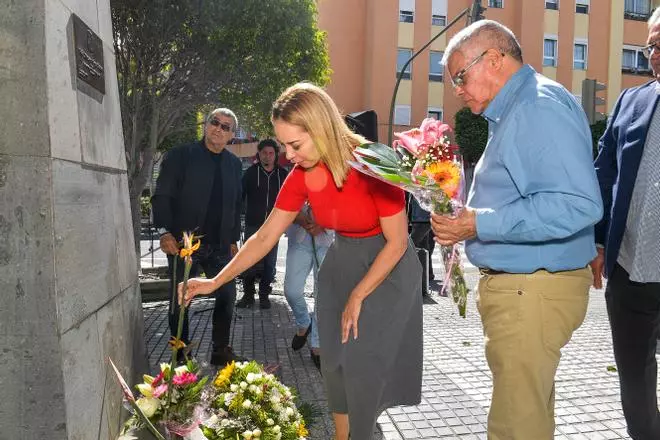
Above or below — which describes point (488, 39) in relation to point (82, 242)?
above

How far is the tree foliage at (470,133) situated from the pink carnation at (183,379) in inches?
1110

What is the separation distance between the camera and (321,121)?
278 cm

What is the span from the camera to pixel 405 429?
3.79m

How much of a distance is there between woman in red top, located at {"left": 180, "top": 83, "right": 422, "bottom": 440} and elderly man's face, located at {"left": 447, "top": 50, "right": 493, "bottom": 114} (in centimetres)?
61

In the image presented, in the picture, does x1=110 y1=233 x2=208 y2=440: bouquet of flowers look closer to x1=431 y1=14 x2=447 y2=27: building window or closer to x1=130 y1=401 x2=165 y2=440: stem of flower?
x1=130 y1=401 x2=165 y2=440: stem of flower

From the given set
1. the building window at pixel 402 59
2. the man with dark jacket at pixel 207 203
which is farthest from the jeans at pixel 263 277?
the building window at pixel 402 59

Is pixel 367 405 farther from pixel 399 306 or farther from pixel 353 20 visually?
pixel 353 20

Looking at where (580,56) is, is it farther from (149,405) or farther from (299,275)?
(149,405)

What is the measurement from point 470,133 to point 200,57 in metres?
18.7

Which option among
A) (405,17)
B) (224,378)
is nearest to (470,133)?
(405,17)

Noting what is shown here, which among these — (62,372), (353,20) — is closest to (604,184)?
(62,372)

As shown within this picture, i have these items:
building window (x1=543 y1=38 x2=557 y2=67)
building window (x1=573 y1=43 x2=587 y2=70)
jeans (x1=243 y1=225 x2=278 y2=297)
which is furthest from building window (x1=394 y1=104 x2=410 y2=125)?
jeans (x1=243 y1=225 x2=278 y2=297)

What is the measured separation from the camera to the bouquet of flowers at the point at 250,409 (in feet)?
6.79

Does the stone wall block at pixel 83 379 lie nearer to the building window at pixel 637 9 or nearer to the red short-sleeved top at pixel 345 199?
the red short-sleeved top at pixel 345 199
